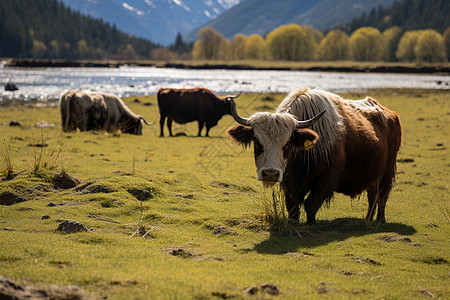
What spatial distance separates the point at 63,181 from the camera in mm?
8156

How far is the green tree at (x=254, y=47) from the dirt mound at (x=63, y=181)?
144403mm

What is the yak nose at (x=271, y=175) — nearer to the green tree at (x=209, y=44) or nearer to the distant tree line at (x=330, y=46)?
the distant tree line at (x=330, y=46)

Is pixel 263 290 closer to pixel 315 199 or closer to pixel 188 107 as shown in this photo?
pixel 315 199

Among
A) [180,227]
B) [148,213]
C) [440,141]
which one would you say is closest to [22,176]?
[148,213]

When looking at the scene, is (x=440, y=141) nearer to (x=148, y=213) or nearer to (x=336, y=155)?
(x=336, y=155)

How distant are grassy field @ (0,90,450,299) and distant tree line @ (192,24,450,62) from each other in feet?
420

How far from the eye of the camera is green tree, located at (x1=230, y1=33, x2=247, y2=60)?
148 metres

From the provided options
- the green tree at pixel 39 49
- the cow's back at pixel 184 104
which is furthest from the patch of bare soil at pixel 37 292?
the green tree at pixel 39 49

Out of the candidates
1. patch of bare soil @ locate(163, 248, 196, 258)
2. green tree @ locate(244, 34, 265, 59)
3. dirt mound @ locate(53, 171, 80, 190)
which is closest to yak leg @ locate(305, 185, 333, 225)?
patch of bare soil @ locate(163, 248, 196, 258)

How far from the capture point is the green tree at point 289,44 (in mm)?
135000

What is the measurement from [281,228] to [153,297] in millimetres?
3103

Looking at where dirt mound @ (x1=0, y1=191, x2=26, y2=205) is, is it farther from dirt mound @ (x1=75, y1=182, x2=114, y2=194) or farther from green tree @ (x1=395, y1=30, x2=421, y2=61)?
green tree @ (x1=395, y1=30, x2=421, y2=61)

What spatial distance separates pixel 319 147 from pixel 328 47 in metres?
142

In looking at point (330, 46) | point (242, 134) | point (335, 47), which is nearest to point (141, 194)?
point (242, 134)
